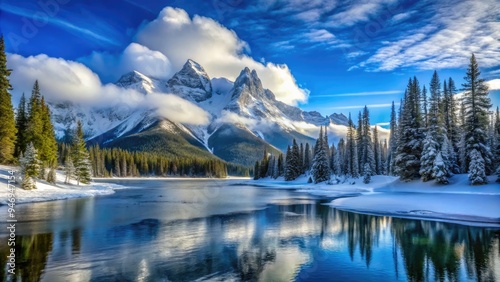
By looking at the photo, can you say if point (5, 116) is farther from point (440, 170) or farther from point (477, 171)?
point (477, 171)

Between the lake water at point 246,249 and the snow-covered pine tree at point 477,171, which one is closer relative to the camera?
the lake water at point 246,249

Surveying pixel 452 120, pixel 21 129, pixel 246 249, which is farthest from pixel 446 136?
pixel 21 129

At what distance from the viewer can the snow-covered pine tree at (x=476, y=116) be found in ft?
159

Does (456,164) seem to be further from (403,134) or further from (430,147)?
(403,134)

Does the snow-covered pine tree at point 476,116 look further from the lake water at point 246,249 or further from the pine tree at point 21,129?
the pine tree at point 21,129

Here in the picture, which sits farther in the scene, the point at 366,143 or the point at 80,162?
the point at 366,143

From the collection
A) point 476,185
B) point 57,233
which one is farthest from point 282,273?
point 476,185

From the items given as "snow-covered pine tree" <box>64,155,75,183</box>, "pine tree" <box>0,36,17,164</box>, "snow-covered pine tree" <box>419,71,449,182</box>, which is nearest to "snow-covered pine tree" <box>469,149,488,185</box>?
"snow-covered pine tree" <box>419,71,449,182</box>

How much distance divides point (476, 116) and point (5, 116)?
7225 centimetres

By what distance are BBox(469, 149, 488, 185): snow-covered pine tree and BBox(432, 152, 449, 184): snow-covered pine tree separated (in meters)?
4.54

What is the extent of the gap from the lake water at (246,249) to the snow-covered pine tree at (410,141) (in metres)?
31.4

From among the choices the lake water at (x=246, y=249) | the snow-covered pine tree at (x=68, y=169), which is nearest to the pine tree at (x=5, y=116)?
the snow-covered pine tree at (x=68, y=169)

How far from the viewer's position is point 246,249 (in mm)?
20281

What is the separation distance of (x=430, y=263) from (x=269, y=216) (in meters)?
18.8
